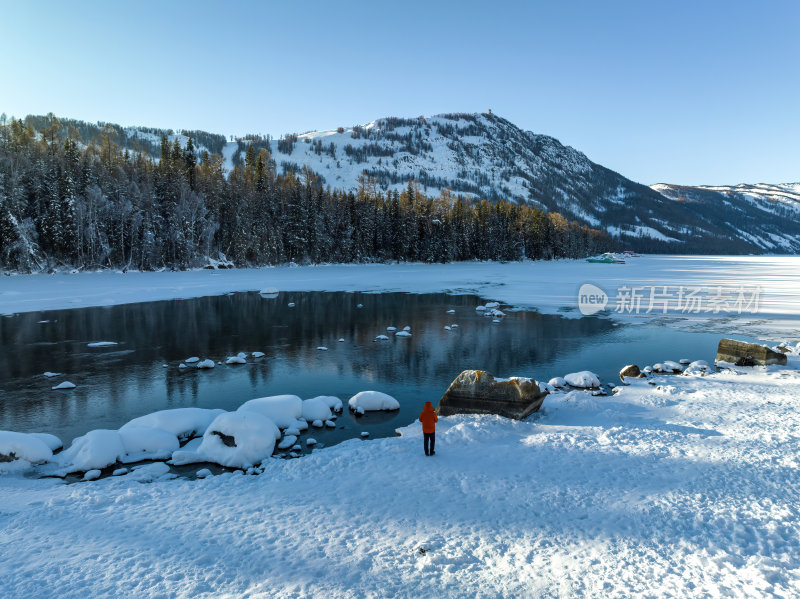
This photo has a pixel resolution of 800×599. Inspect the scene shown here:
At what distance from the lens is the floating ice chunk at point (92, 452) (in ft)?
33.6

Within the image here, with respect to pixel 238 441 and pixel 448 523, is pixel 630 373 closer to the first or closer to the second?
pixel 448 523

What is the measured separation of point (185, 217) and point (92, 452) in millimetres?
70976

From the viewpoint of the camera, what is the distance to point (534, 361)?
2098 centimetres

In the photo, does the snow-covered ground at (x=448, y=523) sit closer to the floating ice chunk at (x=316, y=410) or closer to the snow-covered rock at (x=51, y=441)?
the snow-covered rock at (x=51, y=441)

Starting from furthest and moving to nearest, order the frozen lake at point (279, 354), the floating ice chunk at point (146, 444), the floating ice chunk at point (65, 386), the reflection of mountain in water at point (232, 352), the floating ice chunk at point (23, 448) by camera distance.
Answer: the floating ice chunk at point (65, 386), the reflection of mountain in water at point (232, 352), the frozen lake at point (279, 354), the floating ice chunk at point (146, 444), the floating ice chunk at point (23, 448)

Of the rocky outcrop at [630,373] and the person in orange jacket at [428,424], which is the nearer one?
the person in orange jacket at [428,424]

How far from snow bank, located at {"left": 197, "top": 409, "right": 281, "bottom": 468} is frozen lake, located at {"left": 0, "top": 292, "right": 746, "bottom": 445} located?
1.69 m

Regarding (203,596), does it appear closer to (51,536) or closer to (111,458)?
(51,536)

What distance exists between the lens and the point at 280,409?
13.3 metres

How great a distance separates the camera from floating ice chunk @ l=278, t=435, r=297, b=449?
38.0 ft

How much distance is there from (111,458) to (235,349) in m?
13.0

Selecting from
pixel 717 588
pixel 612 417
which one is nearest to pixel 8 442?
pixel 717 588

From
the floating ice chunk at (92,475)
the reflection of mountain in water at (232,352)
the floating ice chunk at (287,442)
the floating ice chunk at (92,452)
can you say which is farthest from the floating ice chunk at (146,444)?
the floating ice chunk at (287,442)

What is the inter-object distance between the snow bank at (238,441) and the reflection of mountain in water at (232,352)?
393cm
